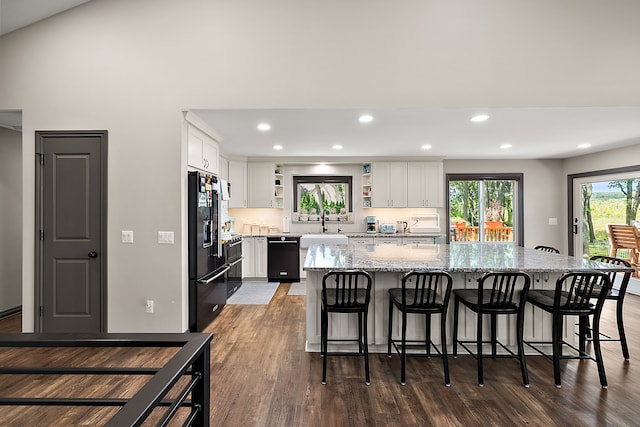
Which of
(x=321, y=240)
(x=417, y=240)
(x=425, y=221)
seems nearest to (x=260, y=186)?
(x=321, y=240)

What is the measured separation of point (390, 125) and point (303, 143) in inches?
60.1

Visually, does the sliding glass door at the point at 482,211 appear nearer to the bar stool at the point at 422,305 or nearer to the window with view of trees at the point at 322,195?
the window with view of trees at the point at 322,195

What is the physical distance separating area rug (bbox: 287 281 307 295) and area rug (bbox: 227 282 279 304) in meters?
0.28

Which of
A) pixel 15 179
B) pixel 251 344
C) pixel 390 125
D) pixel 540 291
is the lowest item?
pixel 251 344

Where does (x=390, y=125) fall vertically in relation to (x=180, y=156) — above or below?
above

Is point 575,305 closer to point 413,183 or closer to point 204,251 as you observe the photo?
point 204,251

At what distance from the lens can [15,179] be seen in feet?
14.3

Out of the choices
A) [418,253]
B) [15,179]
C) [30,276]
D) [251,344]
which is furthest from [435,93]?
[15,179]

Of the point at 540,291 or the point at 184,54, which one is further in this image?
the point at 184,54

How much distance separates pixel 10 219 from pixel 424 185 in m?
6.40

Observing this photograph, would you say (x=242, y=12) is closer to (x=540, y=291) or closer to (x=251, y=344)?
(x=251, y=344)

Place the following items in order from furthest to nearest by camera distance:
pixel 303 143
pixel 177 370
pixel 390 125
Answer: pixel 303 143 → pixel 390 125 → pixel 177 370

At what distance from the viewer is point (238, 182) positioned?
6355mm

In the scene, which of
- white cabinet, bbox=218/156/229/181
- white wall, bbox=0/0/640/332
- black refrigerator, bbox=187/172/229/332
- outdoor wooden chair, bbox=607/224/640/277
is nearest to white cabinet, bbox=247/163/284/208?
white cabinet, bbox=218/156/229/181
